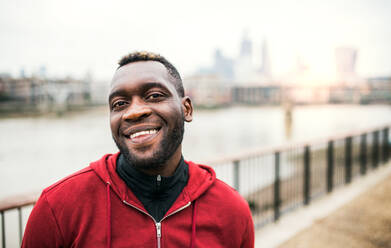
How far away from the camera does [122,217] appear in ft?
3.89

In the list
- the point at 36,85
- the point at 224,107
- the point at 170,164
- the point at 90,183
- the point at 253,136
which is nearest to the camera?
the point at 90,183

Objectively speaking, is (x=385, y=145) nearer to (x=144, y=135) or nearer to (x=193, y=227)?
(x=193, y=227)

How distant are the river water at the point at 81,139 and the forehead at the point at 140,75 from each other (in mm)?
17468

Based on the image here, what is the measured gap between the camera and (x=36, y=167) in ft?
81.9

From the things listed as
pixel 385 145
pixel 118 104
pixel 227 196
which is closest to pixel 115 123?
pixel 118 104

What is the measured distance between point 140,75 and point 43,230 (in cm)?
70

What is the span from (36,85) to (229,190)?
164 ft

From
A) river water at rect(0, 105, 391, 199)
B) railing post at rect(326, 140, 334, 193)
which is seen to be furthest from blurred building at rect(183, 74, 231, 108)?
railing post at rect(326, 140, 334, 193)

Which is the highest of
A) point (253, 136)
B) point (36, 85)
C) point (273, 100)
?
point (36, 85)

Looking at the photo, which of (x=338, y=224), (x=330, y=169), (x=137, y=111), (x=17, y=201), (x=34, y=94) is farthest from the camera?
(x=34, y=94)

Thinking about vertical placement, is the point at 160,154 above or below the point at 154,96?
below

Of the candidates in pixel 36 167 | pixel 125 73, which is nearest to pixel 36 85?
pixel 36 167

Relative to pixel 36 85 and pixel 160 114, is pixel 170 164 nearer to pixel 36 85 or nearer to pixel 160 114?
pixel 160 114

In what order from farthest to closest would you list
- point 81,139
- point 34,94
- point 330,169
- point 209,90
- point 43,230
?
point 209,90 → point 34,94 → point 81,139 → point 330,169 → point 43,230
